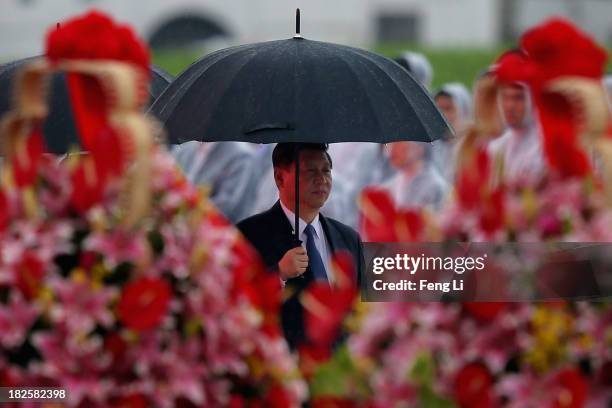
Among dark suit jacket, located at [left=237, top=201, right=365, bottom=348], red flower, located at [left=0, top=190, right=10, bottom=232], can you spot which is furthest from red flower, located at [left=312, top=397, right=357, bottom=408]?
dark suit jacket, located at [left=237, top=201, right=365, bottom=348]

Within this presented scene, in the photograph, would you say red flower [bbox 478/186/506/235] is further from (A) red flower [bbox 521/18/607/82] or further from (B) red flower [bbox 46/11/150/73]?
(B) red flower [bbox 46/11/150/73]

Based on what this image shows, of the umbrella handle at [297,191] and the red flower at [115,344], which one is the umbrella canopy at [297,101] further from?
the red flower at [115,344]

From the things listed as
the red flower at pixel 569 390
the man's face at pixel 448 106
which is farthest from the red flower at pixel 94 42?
the man's face at pixel 448 106

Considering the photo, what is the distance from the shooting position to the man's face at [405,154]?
30.1 feet

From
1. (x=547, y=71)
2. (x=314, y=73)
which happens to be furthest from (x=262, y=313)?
(x=314, y=73)

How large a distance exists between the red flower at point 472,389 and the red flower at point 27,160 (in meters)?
0.92

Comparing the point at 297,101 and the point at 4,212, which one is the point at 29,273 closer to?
the point at 4,212

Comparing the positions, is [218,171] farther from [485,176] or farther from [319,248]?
[485,176]

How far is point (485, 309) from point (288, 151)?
2.59m

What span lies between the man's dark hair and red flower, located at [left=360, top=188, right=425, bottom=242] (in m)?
2.33

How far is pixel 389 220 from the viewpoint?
3475mm

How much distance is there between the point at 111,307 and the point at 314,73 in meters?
2.37

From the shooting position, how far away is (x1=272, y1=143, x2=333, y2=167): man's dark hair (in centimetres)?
585

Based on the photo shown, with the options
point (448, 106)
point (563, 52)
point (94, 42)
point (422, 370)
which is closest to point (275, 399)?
point (422, 370)
